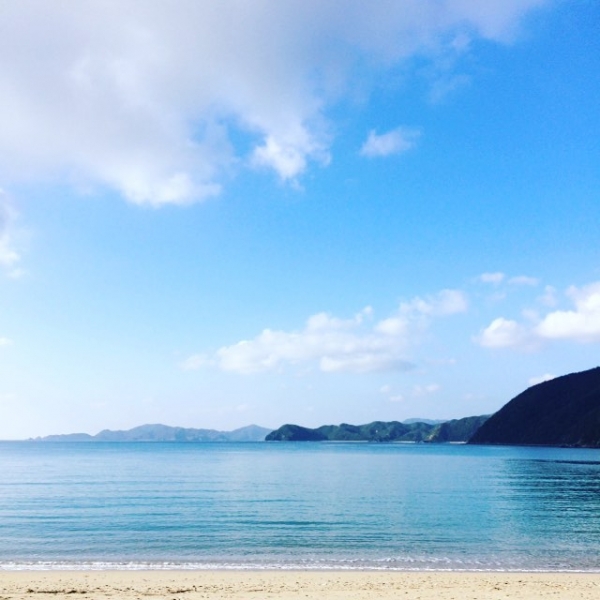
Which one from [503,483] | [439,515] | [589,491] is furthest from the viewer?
[503,483]

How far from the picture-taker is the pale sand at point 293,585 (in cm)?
2048

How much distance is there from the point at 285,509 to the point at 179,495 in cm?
1543

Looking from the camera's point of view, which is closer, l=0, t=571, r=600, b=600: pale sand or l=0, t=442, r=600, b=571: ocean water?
l=0, t=571, r=600, b=600: pale sand

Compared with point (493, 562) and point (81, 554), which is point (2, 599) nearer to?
point (81, 554)

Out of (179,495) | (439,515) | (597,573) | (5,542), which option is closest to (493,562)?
(597,573)

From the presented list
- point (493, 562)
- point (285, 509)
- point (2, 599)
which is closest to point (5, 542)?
point (2, 599)

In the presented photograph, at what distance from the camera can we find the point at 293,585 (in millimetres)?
22359

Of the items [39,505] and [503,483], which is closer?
[39,505]

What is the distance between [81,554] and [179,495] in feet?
86.7

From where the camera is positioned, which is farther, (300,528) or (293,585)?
(300,528)

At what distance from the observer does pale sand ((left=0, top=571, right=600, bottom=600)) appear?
2048 cm

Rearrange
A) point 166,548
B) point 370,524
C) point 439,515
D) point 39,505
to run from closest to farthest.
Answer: point 166,548 → point 370,524 → point 439,515 → point 39,505

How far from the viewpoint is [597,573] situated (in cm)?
2542

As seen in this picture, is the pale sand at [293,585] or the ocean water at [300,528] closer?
the pale sand at [293,585]
